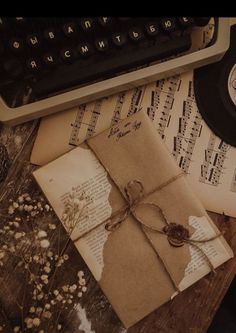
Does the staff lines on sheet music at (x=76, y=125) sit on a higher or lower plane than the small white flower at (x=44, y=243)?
higher

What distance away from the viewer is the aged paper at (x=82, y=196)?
96 centimetres

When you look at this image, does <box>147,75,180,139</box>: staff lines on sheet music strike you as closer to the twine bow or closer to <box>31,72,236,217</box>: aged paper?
<box>31,72,236,217</box>: aged paper

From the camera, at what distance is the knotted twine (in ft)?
3.13

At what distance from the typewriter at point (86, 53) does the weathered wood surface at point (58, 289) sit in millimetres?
222

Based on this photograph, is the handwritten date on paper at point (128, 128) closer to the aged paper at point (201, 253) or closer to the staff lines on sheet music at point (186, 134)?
the staff lines on sheet music at point (186, 134)

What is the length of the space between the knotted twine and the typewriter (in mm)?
232

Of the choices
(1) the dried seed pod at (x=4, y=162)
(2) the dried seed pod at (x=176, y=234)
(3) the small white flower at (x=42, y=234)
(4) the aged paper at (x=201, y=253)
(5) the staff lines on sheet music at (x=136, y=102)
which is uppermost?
(1) the dried seed pod at (x=4, y=162)

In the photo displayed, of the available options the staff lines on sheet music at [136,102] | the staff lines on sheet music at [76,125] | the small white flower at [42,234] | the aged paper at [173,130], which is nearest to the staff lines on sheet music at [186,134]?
the aged paper at [173,130]

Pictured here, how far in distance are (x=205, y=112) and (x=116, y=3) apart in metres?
0.66

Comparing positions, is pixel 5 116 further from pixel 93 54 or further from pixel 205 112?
pixel 205 112

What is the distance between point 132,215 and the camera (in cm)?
97

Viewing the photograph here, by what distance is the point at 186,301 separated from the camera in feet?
3.18

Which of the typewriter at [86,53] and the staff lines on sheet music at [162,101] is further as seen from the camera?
the staff lines on sheet music at [162,101]

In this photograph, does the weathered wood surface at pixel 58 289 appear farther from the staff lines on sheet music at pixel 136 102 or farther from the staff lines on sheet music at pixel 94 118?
the staff lines on sheet music at pixel 136 102
